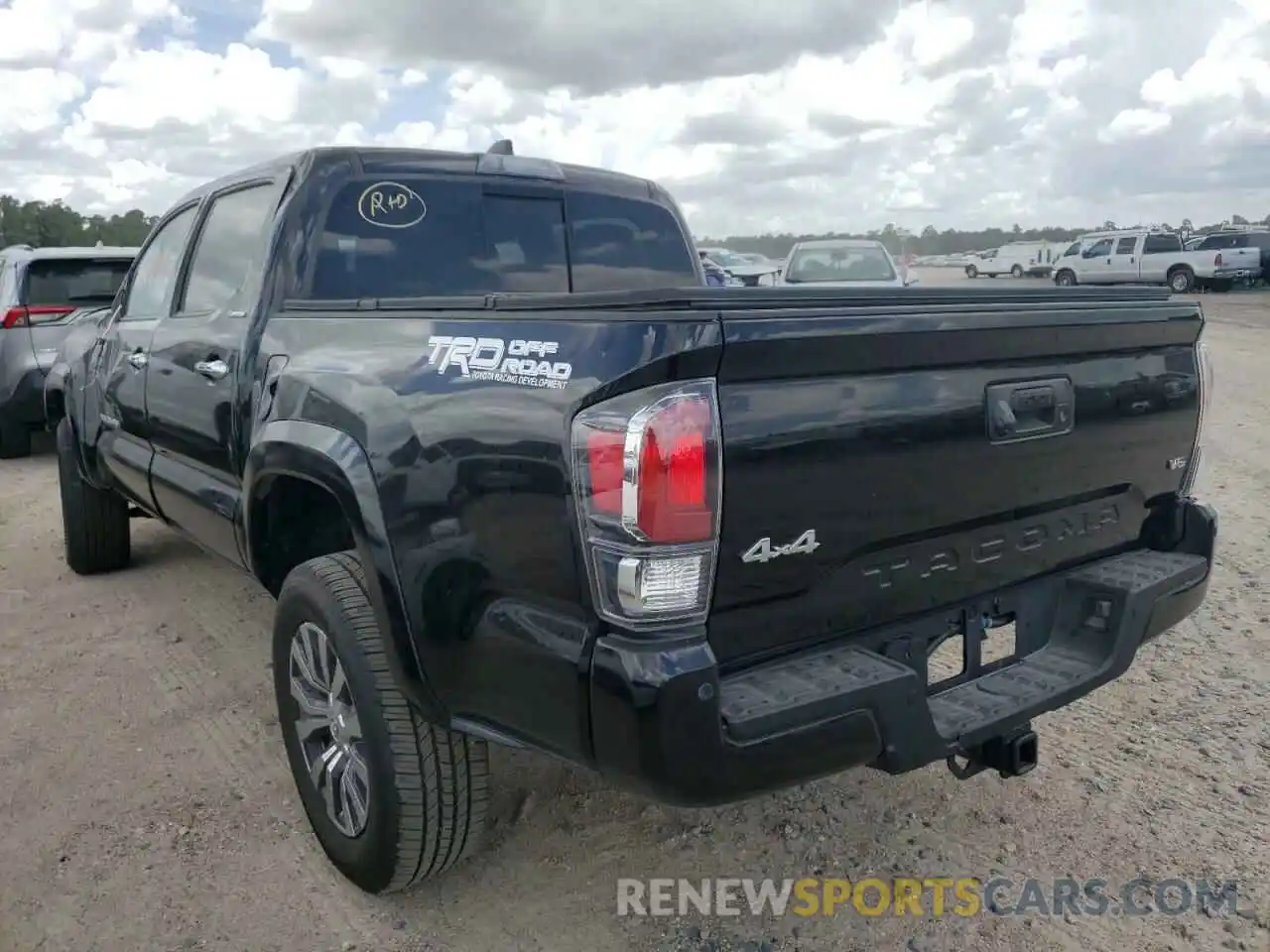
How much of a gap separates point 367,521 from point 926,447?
4.30ft

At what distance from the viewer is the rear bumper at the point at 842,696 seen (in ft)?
6.37

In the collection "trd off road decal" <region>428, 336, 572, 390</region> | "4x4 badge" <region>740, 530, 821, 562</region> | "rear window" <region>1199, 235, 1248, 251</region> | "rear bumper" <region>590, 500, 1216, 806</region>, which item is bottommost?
"rear bumper" <region>590, 500, 1216, 806</region>

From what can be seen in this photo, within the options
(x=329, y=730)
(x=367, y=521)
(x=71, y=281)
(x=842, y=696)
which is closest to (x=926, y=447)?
(x=842, y=696)

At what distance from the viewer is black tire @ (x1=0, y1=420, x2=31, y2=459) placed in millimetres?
9375

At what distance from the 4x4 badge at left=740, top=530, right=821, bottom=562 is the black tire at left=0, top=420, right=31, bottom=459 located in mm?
9299

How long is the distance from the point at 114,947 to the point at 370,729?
0.88 m

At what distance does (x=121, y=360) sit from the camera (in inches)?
182

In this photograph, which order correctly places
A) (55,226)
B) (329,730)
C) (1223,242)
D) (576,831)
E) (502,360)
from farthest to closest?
(55,226), (1223,242), (576,831), (329,730), (502,360)

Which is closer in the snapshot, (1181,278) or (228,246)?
(228,246)

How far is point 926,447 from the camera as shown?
2320 millimetres

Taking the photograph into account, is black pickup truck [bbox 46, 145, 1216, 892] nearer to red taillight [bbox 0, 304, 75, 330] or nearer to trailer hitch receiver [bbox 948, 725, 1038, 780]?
trailer hitch receiver [bbox 948, 725, 1038, 780]

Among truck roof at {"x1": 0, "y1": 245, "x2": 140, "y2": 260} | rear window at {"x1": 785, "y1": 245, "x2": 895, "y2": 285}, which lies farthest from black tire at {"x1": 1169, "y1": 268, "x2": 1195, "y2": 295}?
truck roof at {"x1": 0, "y1": 245, "x2": 140, "y2": 260}

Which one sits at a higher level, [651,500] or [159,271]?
[159,271]

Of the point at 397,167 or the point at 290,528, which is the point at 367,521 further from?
the point at 397,167
